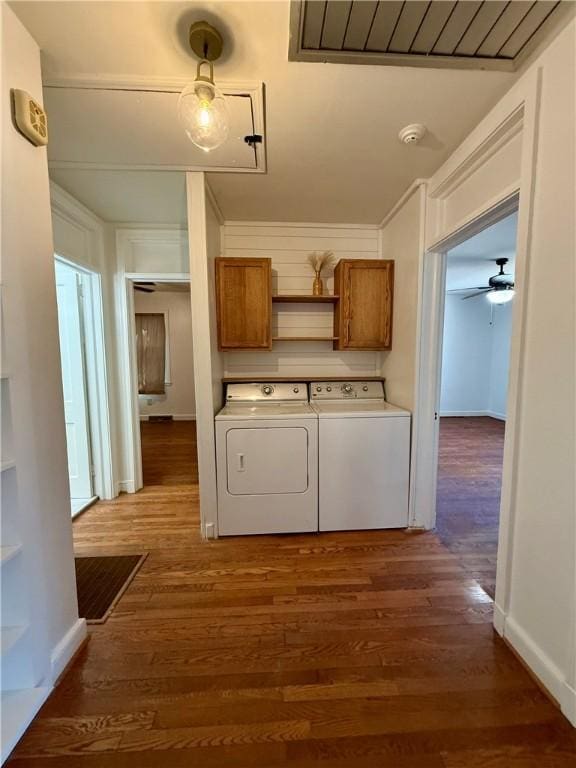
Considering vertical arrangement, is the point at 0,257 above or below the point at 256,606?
above

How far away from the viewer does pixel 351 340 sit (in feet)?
8.28

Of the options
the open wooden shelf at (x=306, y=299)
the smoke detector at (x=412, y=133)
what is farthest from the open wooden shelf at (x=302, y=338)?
the smoke detector at (x=412, y=133)

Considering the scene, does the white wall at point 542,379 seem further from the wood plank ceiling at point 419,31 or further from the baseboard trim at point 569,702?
the wood plank ceiling at point 419,31

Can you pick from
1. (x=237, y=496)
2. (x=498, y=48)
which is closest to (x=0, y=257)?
(x=237, y=496)

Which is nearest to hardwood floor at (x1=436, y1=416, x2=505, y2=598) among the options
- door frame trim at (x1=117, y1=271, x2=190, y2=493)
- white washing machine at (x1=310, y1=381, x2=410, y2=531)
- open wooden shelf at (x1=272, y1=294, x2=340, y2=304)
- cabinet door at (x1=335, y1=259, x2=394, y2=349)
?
white washing machine at (x1=310, y1=381, x2=410, y2=531)

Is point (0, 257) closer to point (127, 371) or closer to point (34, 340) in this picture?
point (34, 340)

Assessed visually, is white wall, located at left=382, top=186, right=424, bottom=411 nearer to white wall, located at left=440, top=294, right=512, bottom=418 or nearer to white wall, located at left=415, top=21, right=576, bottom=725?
white wall, located at left=415, top=21, right=576, bottom=725

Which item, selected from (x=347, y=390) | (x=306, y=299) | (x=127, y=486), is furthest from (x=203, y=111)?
(x=127, y=486)

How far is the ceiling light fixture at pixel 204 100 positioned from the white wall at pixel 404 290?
4.76 ft

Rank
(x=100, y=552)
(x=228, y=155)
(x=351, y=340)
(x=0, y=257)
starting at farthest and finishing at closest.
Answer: (x=351, y=340) → (x=100, y=552) → (x=228, y=155) → (x=0, y=257)

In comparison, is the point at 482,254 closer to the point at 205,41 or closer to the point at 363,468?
the point at 363,468

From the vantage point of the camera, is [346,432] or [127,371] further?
[127,371]

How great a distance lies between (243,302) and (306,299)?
55cm

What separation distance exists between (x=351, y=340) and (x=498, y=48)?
167 cm
